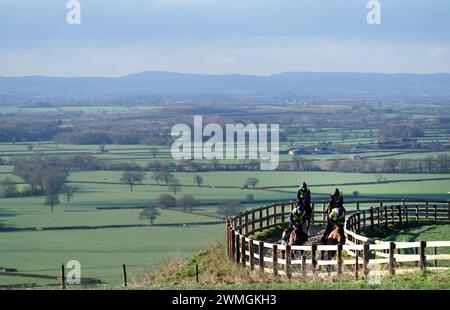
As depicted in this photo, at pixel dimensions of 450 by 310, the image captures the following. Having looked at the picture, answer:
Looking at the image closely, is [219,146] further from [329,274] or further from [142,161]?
[329,274]

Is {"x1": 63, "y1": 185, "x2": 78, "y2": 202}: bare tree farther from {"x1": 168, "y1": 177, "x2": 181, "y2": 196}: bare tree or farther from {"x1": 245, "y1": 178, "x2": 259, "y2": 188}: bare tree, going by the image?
{"x1": 245, "y1": 178, "x2": 259, "y2": 188}: bare tree

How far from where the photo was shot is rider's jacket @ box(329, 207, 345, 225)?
27.0 m

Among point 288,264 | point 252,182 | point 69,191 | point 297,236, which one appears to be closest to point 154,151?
point 69,191

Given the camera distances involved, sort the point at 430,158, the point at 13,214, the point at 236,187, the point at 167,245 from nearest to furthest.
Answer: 1. the point at 167,245
2. the point at 13,214
3. the point at 236,187
4. the point at 430,158

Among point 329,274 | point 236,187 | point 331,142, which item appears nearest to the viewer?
point 329,274

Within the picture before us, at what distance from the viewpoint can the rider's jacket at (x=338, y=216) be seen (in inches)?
1064

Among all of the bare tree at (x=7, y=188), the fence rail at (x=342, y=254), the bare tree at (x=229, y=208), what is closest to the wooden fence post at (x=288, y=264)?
the fence rail at (x=342, y=254)

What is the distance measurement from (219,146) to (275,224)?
435 feet

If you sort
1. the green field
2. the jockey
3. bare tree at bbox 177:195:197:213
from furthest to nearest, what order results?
bare tree at bbox 177:195:197:213
the green field
the jockey

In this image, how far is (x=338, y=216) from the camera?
27.0 m

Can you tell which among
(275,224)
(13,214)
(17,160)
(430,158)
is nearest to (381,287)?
(275,224)

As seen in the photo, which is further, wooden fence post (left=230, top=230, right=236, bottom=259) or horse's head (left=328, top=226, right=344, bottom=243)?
wooden fence post (left=230, top=230, right=236, bottom=259)

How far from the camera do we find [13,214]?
95.0 metres

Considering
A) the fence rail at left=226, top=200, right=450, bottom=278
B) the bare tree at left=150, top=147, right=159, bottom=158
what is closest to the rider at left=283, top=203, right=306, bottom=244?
the fence rail at left=226, top=200, right=450, bottom=278
